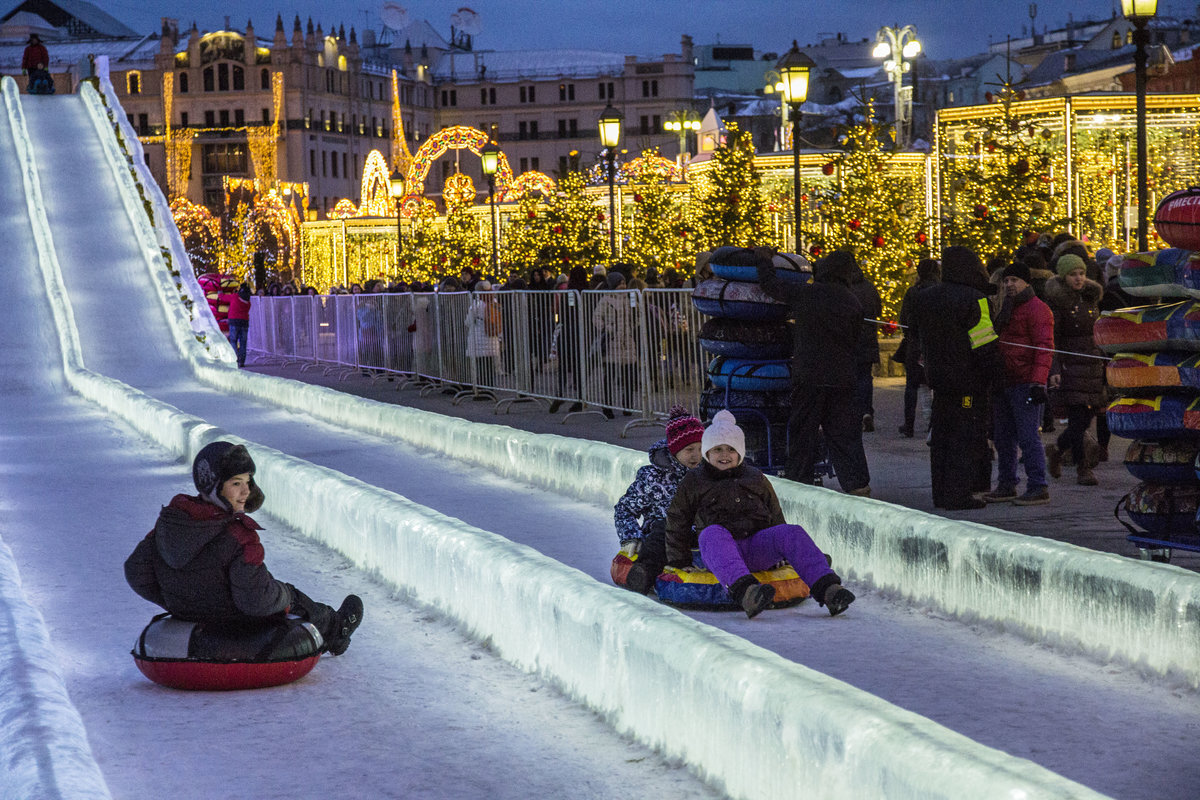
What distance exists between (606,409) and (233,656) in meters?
11.3

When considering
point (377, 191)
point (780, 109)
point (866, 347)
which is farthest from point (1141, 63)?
point (780, 109)

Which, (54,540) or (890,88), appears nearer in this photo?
(54,540)

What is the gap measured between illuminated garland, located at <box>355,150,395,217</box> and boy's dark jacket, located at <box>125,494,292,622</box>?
37.4 m

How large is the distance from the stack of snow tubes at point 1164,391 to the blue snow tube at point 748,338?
343cm

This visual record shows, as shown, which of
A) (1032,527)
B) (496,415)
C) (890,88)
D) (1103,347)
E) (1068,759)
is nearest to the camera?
(1068,759)

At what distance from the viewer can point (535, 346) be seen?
18.5 metres

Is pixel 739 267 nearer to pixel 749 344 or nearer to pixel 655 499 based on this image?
pixel 749 344

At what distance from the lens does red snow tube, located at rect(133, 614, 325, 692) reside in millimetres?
6375

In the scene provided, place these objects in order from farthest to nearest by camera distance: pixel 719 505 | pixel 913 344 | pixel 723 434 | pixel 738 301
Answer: pixel 913 344, pixel 738 301, pixel 719 505, pixel 723 434

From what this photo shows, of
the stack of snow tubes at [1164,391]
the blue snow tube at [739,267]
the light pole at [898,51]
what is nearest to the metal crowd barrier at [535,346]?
the blue snow tube at [739,267]

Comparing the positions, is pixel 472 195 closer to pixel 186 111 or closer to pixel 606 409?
pixel 606 409

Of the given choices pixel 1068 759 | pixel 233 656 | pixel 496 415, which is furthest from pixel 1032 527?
pixel 496 415

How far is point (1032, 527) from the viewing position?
9742 millimetres

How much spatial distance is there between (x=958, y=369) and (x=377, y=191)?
38500 millimetres
